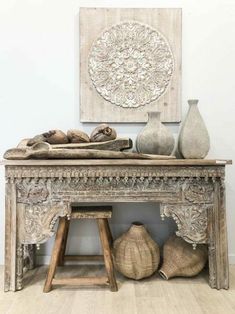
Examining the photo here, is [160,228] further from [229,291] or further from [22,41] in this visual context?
[22,41]

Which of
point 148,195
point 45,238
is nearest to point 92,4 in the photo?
point 148,195

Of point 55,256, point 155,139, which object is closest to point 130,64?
point 155,139

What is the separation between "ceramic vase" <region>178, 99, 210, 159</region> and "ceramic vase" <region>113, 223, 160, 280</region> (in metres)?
0.55

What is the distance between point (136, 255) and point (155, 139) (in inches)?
27.3

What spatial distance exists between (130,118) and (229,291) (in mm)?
1207

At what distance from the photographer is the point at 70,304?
148cm

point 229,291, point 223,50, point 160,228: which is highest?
point 223,50

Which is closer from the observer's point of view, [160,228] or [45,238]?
[45,238]

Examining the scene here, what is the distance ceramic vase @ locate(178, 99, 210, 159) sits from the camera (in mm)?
1756

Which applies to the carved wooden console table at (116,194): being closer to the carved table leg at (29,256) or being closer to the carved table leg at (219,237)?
the carved table leg at (219,237)

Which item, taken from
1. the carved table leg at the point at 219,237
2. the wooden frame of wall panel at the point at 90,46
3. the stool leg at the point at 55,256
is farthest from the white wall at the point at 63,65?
the carved table leg at the point at 219,237

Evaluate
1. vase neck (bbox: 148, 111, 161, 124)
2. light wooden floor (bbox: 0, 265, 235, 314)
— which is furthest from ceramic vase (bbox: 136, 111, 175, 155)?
light wooden floor (bbox: 0, 265, 235, 314)

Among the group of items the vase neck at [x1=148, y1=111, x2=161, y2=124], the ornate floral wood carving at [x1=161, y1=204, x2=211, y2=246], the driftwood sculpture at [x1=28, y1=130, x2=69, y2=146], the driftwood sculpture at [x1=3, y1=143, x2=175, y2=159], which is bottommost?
the ornate floral wood carving at [x1=161, y1=204, x2=211, y2=246]

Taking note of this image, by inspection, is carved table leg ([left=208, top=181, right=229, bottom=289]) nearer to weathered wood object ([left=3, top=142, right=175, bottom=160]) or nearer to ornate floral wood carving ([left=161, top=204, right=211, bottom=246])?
ornate floral wood carving ([left=161, top=204, right=211, bottom=246])
